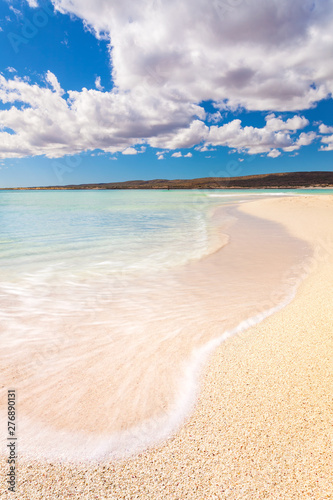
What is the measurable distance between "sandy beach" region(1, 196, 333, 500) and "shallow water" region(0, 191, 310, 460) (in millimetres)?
162

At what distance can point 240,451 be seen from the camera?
1844 mm

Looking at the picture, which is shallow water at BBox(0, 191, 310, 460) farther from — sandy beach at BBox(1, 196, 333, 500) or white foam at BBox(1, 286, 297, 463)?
sandy beach at BBox(1, 196, 333, 500)

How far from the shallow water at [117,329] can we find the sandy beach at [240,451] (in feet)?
0.53

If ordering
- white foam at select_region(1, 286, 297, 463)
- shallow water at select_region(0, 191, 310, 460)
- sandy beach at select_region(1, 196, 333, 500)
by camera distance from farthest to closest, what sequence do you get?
shallow water at select_region(0, 191, 310, 460), white foam at select_region(1, 286, 297, 463), sandy beach at select_region(1, 196, 333, 500)

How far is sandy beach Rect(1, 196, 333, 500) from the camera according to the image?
1652mm

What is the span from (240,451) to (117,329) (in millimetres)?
2403

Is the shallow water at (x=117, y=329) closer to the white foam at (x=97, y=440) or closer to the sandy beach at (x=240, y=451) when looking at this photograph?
the white foam at (x=97, y=440)

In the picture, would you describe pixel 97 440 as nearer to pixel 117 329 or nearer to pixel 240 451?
pixel 240 451

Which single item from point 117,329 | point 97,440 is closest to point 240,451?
point 97,440

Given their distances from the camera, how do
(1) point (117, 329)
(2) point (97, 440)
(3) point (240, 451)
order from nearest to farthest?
(3) point (240, 451) → (2) point (97, 440) → (1) point (117, 329)

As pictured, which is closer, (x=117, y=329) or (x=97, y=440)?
(x=97, y=440)

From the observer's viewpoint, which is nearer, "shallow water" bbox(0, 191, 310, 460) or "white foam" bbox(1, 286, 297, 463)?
"white foam" bbox(1, 286, 297, 463)

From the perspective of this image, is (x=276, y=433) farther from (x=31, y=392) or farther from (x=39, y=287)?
(x=39, y=287)

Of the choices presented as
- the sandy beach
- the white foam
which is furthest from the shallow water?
the sandy beach
